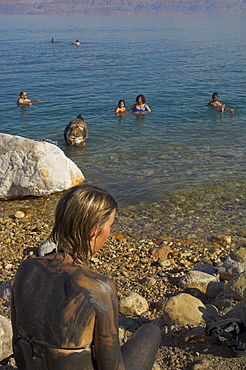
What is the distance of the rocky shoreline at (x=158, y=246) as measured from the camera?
12.3 ft

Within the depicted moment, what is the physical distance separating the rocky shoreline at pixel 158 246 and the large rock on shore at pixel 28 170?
0.84ft

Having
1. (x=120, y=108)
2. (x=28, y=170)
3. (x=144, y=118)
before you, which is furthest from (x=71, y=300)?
(x=120, y=108)

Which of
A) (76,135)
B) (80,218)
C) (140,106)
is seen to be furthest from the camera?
(140,106)

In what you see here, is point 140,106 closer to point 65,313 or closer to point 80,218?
point 80,218

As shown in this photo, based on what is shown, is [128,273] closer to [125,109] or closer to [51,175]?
[51,175]

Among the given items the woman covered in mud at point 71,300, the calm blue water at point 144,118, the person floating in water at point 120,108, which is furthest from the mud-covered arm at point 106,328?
the person floating in water at point 120,108

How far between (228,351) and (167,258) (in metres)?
2.81

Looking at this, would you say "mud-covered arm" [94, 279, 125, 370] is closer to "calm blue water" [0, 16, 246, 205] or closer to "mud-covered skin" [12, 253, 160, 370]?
"mud-covered skin" [12, 253, 160, 370]

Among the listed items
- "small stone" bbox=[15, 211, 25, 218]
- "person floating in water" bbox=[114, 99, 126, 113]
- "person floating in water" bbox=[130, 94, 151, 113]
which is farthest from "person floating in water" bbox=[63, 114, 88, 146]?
"small stone" bbox=[15, 211, 25, 218]

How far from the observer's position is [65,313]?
2186mm

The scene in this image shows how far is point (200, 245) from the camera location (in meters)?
6.92

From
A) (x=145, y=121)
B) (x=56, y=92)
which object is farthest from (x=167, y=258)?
(x=56, y=92)

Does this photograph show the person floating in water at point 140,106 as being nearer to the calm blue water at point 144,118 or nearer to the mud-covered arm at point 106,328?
the calm blue water at point 144,118

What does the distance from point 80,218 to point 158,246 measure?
4.66 meters
